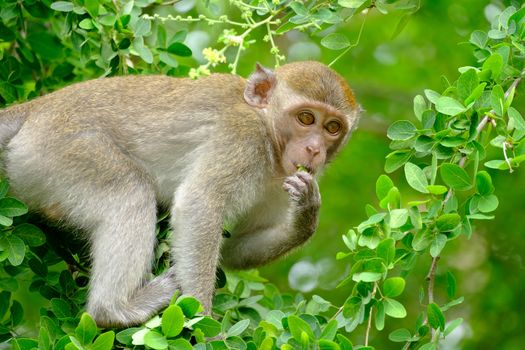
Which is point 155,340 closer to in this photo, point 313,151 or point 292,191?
point 292,191

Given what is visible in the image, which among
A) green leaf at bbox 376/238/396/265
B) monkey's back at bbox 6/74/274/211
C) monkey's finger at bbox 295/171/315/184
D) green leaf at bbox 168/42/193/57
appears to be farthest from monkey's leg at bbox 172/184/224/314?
green leaf at bbox 376/238/396/265

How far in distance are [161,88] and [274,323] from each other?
124 inches

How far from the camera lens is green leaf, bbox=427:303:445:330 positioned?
569 cm

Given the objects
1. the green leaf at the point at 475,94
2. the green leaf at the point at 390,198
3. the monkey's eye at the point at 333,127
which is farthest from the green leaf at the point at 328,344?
the monkey's eye at the point at 333,127

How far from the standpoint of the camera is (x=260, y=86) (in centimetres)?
866

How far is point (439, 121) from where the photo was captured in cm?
607

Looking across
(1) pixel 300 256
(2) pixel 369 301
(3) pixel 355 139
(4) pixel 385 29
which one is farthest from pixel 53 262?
(4) pixel 385 29

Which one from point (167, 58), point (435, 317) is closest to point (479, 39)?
point (435, 317)

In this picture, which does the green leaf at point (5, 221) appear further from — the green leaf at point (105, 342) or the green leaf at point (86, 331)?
the green leaf at point (105, 342)

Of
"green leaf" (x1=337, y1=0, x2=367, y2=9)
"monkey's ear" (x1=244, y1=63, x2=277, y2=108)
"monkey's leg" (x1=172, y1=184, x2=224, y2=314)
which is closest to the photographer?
"monkey's leg" (x1=172, y1=184, x2=224, y2=314)

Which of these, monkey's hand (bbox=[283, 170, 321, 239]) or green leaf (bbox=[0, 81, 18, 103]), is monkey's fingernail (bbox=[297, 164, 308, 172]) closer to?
monkey's hand (bbox=[283, 170, 321, 239])

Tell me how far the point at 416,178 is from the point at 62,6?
360 cm

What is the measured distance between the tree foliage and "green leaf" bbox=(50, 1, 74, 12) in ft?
0.06

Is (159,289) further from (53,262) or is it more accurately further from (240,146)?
(240,146)
